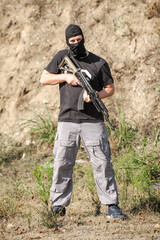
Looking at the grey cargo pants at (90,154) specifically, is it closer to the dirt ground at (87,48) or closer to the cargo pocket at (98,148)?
the cargo pocket at (98,148)

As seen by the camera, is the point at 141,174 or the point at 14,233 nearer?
the point at 14,233

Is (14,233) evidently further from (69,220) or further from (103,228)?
(103,228)

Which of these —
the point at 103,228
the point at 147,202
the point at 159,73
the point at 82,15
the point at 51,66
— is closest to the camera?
the point at 103,228

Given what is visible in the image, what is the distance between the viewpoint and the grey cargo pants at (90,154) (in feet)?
10.7

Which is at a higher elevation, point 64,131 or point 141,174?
point 64,131

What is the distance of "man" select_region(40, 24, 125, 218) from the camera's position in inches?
128

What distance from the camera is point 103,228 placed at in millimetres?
3131

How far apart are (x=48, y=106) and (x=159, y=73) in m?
2.22

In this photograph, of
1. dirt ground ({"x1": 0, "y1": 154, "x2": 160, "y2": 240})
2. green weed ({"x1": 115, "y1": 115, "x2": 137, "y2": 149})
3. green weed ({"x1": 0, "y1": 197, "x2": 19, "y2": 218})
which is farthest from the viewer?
green weed ({"x1": 115, "y1": 115, "x2": 137, "y2": 149})

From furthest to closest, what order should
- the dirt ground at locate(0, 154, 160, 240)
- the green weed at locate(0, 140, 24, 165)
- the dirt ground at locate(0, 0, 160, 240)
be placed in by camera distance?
the dirt ground at locate(0, 0, 160, 240) < the green weed at locate(0, 140, 24, 165) < the dirt ground at locate(0, 154, 160, 240)

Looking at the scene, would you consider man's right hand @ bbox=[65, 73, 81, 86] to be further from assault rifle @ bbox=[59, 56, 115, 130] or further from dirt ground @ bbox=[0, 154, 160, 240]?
dirt ground @ bbox=[0, 154, 160, 240]

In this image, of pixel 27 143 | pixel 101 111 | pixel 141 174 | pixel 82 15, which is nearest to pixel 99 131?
pixel 101 111

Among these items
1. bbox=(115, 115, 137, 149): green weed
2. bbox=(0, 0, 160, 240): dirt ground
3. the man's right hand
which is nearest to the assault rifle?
the man's right hand

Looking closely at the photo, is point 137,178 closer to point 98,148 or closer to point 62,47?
point 98,148
